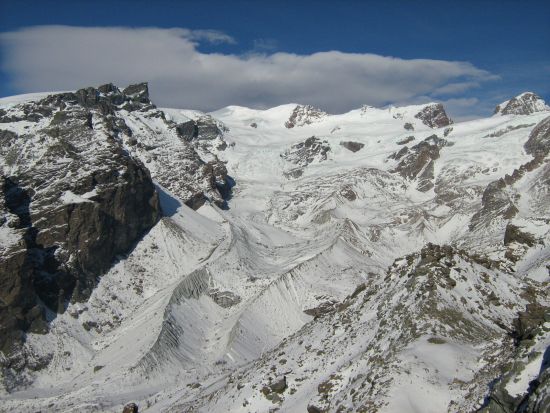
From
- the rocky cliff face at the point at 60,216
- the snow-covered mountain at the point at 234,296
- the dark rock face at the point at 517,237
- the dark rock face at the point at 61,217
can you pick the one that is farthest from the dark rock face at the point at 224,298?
the dark rock face at the point at 517,237

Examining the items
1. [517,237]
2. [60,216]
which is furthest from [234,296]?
[517,237]

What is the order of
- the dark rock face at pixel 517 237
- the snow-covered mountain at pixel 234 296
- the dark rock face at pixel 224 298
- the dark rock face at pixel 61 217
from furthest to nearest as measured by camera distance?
1. the dark rock face at pixel 224 298
2. the dark rock face at pixel 61 217
3. the dark rock face at pixel 517 237
4. the snow-covered mountain at pixel 234 296

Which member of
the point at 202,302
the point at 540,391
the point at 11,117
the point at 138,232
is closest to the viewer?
the point at 540,391

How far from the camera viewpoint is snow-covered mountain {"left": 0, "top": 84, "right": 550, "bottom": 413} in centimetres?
3500

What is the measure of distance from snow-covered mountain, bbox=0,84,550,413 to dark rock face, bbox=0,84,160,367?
1.07 feet

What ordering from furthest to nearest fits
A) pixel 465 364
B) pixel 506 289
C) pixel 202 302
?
pixel 202 302, pixel 506 289, pixel 465 364

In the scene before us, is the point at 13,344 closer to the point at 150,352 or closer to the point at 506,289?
the point at 150,352

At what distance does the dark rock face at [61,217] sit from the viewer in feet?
319

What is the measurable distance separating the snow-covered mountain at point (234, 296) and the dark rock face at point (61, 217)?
326 millimetres

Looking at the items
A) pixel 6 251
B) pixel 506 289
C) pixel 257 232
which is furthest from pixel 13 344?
Result: pixel 257 232

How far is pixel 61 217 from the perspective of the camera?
114 m

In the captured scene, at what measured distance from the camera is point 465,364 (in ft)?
111

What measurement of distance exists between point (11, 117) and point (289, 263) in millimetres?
84439

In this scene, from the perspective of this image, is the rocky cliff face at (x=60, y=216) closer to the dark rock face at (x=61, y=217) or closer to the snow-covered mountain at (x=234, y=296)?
the dark rock face at (x=61, y=217)
